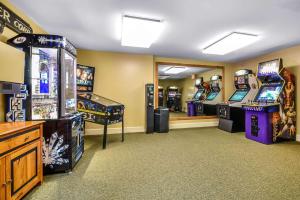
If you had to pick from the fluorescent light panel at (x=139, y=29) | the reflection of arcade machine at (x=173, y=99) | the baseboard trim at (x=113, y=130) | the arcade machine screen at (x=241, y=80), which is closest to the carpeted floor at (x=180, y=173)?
the baseboard trim at (x=113, y=130)

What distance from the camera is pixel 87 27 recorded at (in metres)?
3.27

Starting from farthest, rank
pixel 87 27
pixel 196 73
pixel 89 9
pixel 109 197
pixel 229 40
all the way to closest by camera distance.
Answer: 1. pixel 196 73
2. pixel 229 40
3. pixel 87 27
4. pixel 89 9
5. pixel 109 197

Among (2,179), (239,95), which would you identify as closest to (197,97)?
(239,95)

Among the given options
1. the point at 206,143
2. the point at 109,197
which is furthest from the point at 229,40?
the point at 109,197

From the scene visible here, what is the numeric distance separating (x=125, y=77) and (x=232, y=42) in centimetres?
313

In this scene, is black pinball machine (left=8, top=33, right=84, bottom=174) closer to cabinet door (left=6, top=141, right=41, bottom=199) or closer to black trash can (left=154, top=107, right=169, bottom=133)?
cabinet door (left=6, top=141, right=41, bottom=199)

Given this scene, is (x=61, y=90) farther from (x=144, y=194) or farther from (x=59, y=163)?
(x=144, y=194)

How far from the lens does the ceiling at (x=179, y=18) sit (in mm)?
2416

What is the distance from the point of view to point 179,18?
2.84 m

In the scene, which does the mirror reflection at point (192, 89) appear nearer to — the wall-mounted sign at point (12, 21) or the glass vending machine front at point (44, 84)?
the glass vending machine front at point (44, 84)

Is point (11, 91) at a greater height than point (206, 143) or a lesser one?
greater

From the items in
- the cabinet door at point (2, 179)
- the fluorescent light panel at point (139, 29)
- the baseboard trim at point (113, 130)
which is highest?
the fluorescent light panel at point (139, 29)

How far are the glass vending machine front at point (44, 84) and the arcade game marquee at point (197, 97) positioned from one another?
6.14 m

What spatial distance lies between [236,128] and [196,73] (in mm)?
4025
